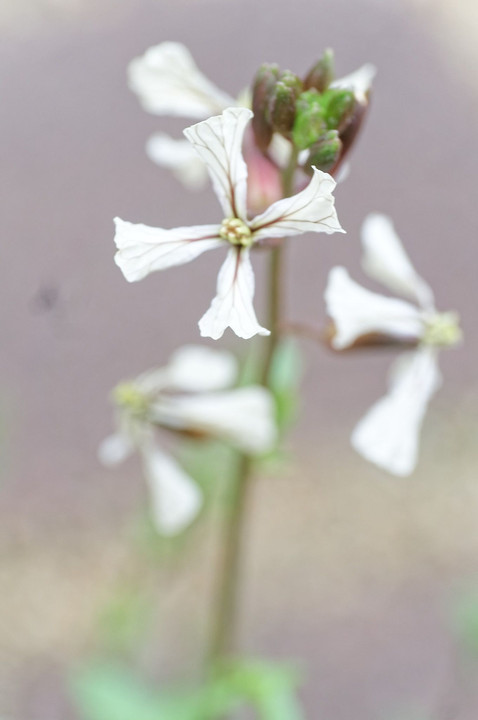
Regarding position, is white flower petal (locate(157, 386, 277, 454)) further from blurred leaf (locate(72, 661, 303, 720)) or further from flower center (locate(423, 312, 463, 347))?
blurred leaf (locate(72, 661, 303, 720))

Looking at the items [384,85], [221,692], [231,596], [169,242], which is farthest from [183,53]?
[384,85]

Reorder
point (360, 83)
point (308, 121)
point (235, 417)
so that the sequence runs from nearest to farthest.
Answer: point (308, 121), point (360, 83), point (235, 417)

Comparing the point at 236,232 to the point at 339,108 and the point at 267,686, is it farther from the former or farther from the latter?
the point at 267,686

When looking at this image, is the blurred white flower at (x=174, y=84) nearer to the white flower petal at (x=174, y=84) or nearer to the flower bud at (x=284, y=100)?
the white flower petal at (x=174, y=84)

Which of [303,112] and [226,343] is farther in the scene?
[226,343]

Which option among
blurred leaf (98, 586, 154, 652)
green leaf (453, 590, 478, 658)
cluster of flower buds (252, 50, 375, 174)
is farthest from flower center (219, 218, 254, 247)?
green leaf (453, 590, 478, 658)

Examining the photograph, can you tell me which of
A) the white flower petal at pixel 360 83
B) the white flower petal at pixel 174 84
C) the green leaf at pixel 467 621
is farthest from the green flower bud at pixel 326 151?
the green leaf at pixel 467 621

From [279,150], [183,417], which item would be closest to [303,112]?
[279,150]
